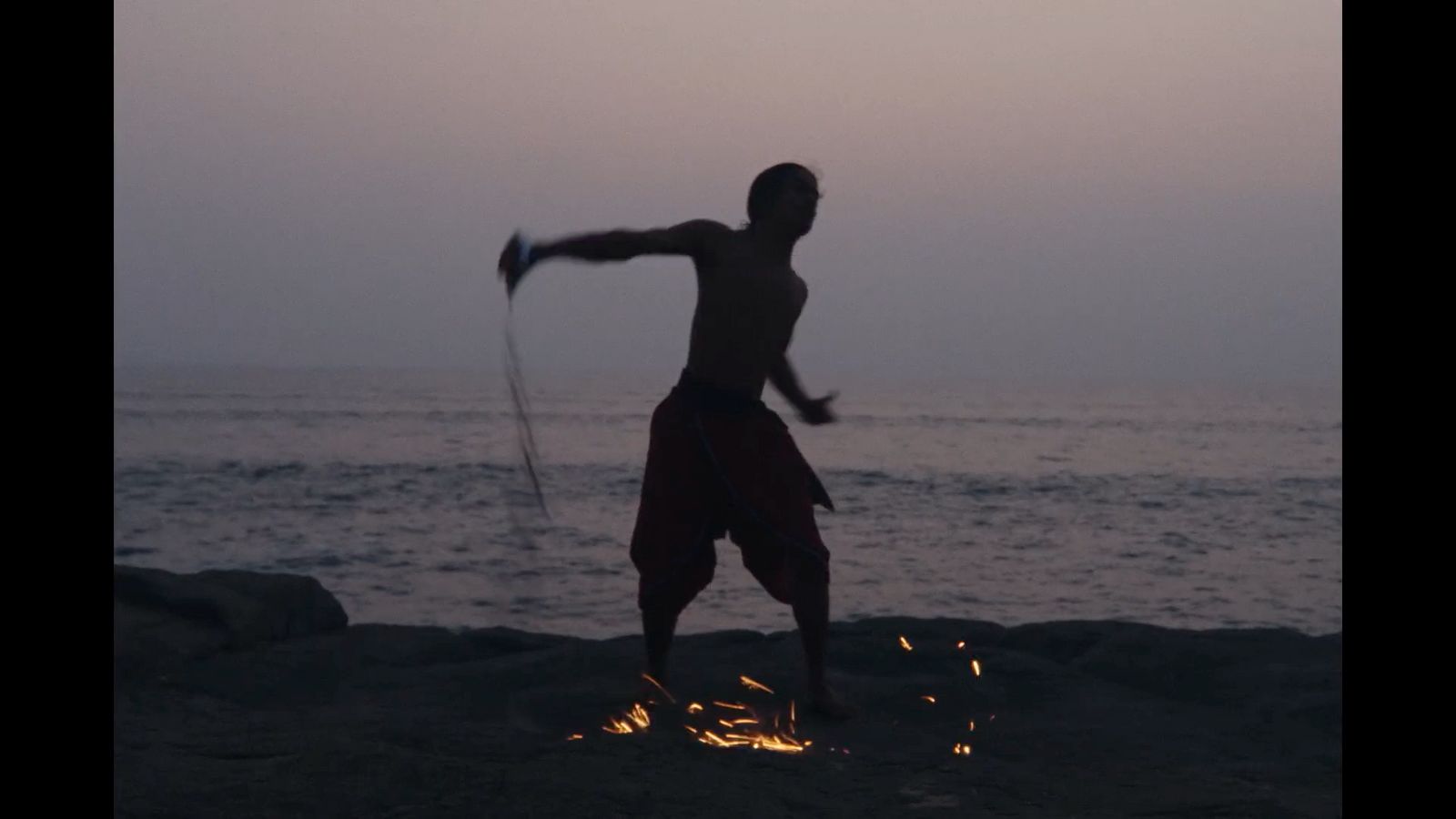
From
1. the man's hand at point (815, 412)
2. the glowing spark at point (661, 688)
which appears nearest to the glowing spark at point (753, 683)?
the glowing spark at point (661, 688)

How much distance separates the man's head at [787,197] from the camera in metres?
4.48

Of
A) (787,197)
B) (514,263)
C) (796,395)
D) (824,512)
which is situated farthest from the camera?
(824,512)

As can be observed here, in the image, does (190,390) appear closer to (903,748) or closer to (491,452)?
(491,452)

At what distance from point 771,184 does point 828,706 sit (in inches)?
67.7

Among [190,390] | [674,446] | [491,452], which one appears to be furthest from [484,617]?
[190,390]

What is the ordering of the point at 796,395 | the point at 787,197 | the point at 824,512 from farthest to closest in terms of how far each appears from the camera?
the point at 824,512
the point at 796,395
the point at 787,197

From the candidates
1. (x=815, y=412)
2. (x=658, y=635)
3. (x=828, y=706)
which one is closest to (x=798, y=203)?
(x=815, y=412)

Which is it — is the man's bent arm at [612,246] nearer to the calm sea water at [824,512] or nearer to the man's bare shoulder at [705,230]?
the man's bare shoulder at [705,230]

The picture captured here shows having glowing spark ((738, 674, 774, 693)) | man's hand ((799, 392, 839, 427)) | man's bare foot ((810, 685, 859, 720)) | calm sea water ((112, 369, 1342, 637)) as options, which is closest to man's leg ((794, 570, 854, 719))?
man's bare foot ((810, 685, 859, 720))

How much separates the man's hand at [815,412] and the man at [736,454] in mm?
246

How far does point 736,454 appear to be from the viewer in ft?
14.5

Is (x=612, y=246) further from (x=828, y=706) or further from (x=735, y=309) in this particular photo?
(x=828, y=706)
